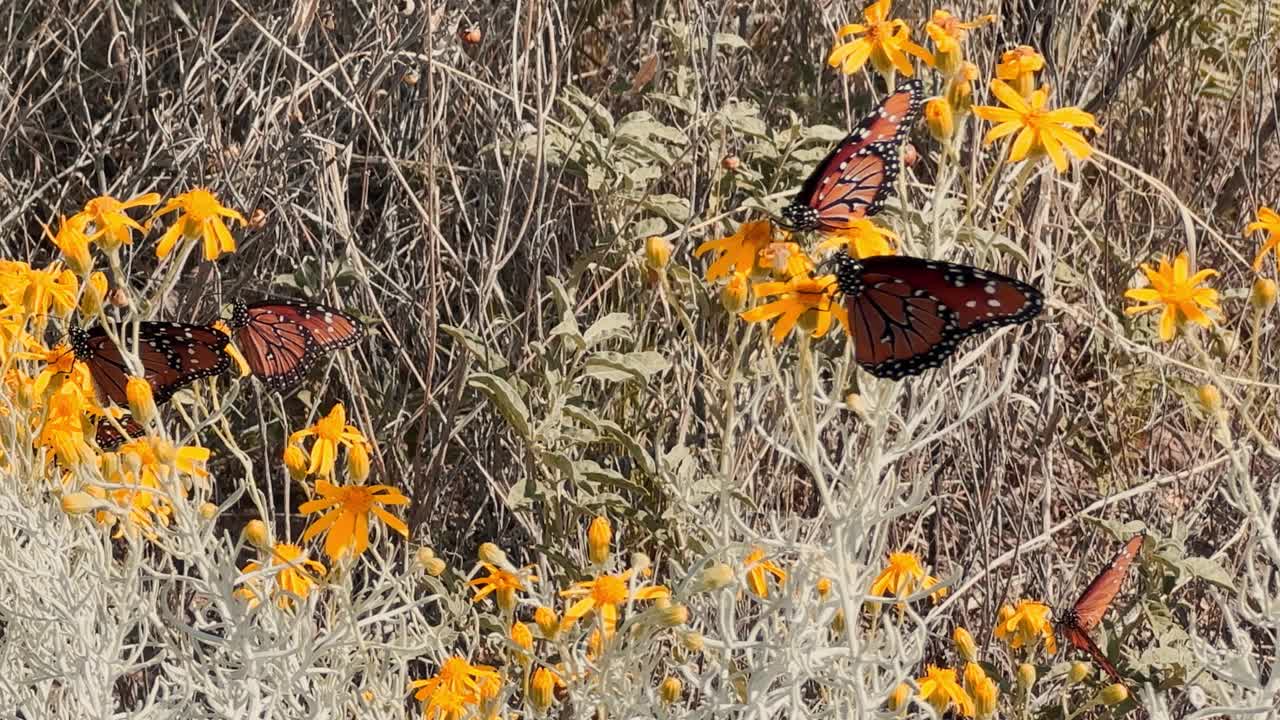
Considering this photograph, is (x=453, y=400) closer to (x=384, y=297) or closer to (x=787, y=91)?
(x=384, y=297)

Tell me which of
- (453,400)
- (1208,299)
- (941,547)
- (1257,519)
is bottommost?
(941,547)

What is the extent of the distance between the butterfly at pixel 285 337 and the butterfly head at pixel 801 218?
88 centimetres

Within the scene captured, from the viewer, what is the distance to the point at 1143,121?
3.51m

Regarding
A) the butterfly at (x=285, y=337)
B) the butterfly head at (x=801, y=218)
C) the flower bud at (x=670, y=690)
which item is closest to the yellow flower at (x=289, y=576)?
the flower bud at (x=670, y=690)

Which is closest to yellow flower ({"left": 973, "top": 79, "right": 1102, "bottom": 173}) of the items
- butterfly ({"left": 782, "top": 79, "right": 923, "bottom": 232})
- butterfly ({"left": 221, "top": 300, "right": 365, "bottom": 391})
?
butterfly ({"left": 782, "top": 79, "right": 923, "bottom": 232})

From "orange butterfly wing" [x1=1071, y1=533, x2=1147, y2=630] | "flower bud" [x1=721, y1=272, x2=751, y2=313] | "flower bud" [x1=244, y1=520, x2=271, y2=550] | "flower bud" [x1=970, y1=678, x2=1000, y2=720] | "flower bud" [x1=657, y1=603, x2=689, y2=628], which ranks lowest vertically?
"orange butterfly wing" [x1=1071, y1=533, x2=1147, y2=630]

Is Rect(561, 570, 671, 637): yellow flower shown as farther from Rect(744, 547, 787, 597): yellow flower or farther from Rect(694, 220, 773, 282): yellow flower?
Rect(694, 220, 773, 282): yellow flower

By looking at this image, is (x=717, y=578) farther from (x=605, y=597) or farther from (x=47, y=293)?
(x=47, y=293)

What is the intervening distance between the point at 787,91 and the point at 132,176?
1.43 meters

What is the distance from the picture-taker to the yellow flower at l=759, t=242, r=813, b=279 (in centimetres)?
178

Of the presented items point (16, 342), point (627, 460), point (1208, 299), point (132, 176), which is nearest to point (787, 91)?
point (627, 460)

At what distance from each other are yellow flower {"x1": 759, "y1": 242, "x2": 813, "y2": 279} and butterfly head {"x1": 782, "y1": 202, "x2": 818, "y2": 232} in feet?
0.12

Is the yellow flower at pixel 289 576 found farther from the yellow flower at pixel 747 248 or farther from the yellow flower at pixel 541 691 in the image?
the yellow flower at pixel 747 248

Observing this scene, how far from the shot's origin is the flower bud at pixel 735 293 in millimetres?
1777
